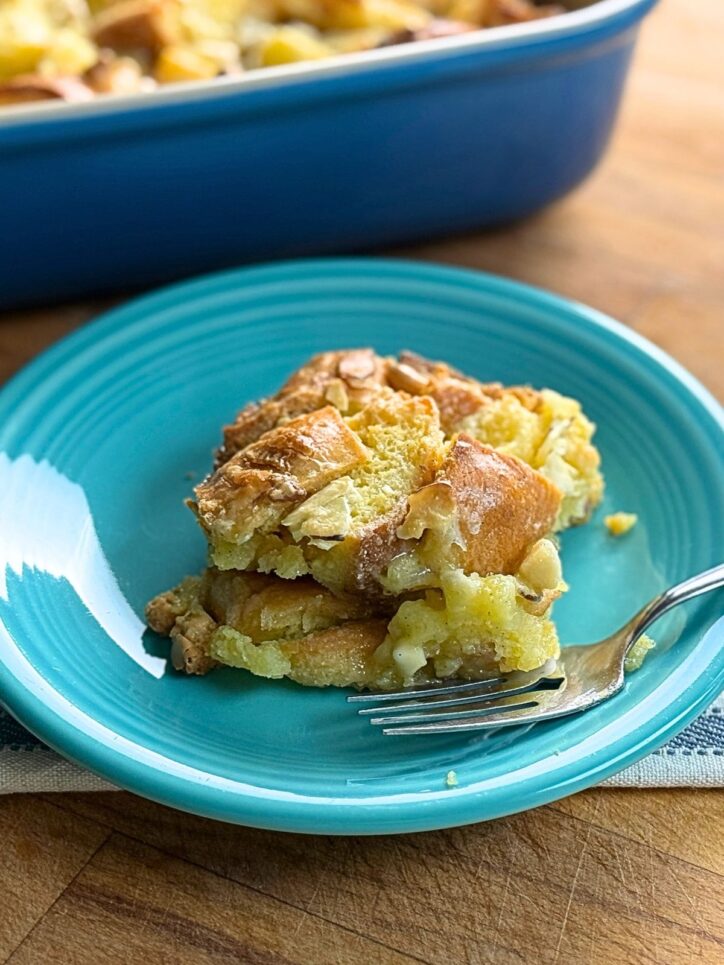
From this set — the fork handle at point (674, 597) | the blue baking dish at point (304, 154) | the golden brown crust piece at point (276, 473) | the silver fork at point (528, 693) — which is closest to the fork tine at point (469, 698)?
the silver fork at point (528, 693)

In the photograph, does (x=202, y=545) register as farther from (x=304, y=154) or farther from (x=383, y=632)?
(x=304, y=154)

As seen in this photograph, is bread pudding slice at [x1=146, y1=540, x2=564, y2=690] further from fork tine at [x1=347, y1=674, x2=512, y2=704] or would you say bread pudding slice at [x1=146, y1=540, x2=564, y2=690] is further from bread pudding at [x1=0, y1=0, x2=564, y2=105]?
bread pudding at [x1=0, y1=0, x2=564, y2=105]

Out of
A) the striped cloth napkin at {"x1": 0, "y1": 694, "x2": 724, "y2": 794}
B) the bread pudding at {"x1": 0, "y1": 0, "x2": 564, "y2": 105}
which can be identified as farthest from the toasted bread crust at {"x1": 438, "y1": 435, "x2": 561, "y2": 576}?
the bread pudding at {"x1": 0, "y1": 0, "x2": 564, "y2": 105}

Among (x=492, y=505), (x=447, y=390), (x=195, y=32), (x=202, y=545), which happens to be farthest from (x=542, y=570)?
(x=195, y=32)

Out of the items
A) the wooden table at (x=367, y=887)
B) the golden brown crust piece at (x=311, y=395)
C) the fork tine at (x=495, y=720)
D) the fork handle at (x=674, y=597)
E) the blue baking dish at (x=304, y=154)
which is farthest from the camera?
the blue baking dish at (x=304, y=154)

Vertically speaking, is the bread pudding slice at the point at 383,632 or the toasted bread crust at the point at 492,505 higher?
the toasted bread crust at the point at 492,505

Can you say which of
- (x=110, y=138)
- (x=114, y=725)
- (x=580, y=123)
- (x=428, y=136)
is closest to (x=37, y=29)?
(x=110, y=138)

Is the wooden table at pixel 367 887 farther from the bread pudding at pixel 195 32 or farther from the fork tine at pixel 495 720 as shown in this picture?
the bread pudding at pixel 195 32
